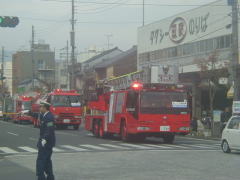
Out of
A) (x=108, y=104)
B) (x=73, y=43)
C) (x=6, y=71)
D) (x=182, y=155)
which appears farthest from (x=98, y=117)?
(x=6, y=71)

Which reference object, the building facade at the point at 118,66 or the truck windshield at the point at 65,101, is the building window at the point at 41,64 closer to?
the building facade at the point at 118,66

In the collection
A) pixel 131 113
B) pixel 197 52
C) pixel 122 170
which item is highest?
pixel 197 52

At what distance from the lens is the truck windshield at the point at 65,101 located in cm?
4034

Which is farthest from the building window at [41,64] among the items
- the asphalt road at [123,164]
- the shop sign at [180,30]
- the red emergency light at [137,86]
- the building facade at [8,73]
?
the asphalt road at [123,164]

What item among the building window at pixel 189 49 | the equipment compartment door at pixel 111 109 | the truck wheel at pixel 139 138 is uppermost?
the building window at pixel 189 49

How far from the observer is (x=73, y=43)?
55.2 m

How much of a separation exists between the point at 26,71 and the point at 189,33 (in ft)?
224

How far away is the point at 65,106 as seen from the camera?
133ft

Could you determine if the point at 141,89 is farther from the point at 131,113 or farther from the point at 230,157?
the point at 230,157

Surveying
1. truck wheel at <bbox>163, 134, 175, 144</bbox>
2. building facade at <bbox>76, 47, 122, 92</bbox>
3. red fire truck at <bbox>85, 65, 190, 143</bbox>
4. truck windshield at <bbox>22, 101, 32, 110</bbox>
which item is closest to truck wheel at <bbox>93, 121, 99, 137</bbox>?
red fire truck at <bbox>85, 65, 190, 143</bbox>

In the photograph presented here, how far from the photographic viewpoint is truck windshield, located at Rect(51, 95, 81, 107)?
40344 mm

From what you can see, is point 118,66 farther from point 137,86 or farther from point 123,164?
point 123,164

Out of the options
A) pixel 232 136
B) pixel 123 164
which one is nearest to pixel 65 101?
pixel 232 136

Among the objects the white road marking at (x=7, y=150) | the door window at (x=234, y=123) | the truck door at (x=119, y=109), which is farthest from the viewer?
the truck door at (x=119, y=109)
